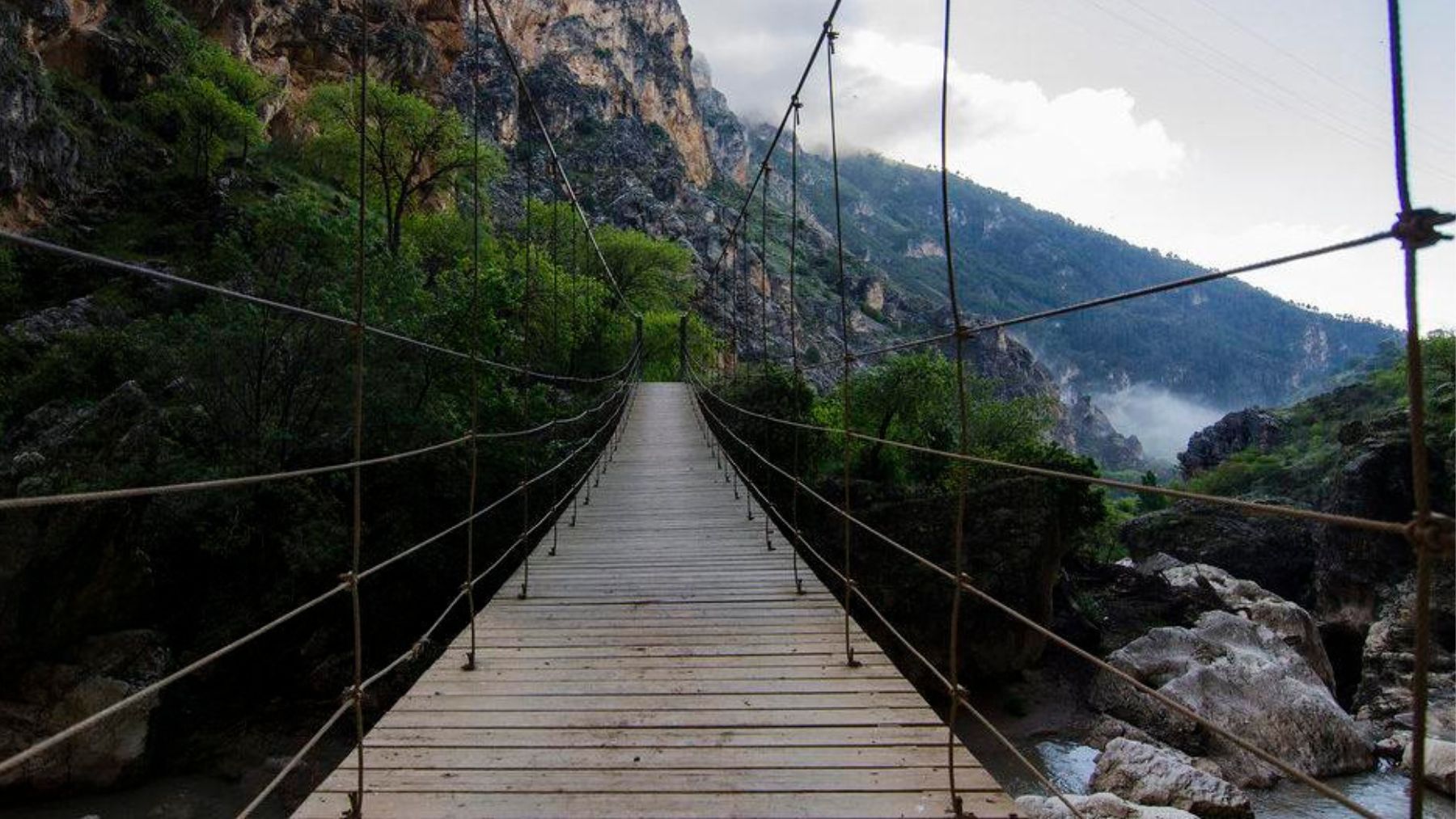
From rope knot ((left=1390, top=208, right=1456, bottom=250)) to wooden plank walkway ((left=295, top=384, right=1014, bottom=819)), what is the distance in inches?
46.9

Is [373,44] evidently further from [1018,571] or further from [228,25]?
[1018,571]

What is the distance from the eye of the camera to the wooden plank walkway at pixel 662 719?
1542mm

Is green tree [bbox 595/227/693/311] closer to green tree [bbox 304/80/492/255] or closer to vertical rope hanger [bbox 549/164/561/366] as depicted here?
green tree [bbox 304/80/492/255]

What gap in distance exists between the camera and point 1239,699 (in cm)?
881

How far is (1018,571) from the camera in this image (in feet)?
40.0

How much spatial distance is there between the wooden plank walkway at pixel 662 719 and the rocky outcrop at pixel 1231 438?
37815 millimetres

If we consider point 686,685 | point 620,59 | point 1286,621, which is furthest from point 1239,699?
point 620,59

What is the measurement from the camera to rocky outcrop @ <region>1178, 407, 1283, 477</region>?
111 feet

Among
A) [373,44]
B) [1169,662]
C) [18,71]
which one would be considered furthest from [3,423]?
[373,44]

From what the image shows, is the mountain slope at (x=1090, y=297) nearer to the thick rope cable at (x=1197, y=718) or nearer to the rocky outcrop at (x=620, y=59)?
the rocky outcrop at (x=620, y=59)

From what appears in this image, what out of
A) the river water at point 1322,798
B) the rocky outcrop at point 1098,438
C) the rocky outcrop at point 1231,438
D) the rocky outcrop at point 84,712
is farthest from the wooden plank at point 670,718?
the rocky outcrop at point 1098,438

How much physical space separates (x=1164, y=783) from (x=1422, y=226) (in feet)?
25.7

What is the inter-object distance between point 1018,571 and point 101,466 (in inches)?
466

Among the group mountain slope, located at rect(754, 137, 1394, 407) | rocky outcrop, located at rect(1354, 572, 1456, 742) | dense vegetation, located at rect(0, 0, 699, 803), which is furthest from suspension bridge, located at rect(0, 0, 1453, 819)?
mountain slope, located at rect(754, 137, 1394, 407)
